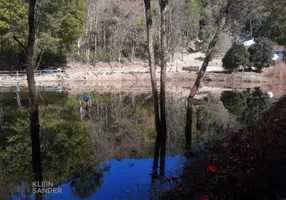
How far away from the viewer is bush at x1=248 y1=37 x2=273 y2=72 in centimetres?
3475

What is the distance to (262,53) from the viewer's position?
114ft

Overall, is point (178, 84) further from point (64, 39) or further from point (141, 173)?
point (141, 173)

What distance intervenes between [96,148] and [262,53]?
3052 cm

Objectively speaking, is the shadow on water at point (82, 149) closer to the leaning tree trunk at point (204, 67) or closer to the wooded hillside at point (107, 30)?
the leaning tree trunk at point (204, 67)

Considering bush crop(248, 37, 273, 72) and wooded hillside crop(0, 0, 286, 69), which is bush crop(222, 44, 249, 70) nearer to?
bush crop(248, 37, 273, 72)

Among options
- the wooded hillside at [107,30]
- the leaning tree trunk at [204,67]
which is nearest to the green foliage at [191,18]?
the wooded hillside at [107,30]

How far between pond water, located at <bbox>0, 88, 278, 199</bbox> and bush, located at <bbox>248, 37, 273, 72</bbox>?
20127 mm

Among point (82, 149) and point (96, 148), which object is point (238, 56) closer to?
point (96, 148)

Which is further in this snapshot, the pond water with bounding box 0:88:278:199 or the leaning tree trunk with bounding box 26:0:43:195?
the leaning tree trunk with bounding box 26:0:43:195

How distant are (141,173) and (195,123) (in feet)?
20.7

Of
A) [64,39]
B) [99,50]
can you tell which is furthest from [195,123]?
[99,50]

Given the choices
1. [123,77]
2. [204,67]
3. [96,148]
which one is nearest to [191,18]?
[123,77]

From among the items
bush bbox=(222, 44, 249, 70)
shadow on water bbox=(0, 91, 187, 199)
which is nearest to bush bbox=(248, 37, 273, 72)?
bush bbox=(222, 44, 249, 70)

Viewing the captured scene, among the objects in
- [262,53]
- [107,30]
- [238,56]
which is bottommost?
[238,56]
